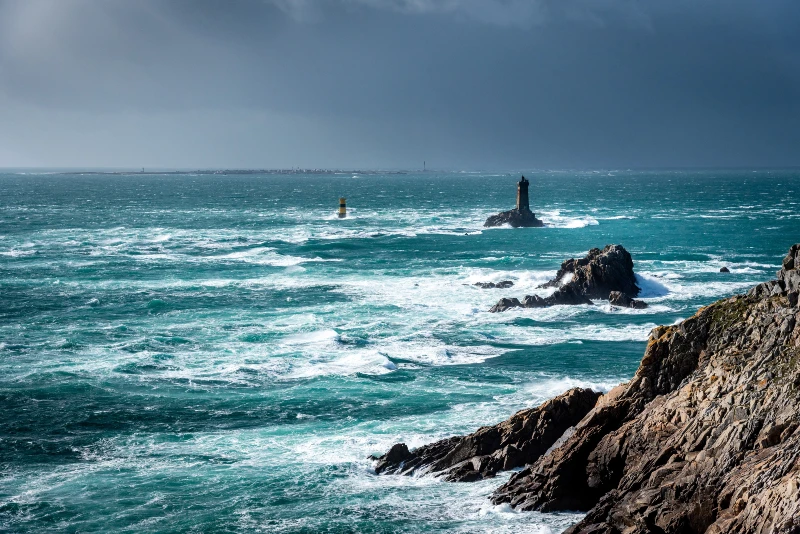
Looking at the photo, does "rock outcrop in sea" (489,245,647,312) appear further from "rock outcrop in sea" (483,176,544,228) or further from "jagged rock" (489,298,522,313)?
"rock outcrop in sea" (483,176,544,228)

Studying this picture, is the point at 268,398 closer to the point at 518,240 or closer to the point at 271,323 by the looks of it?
the point at 271,323

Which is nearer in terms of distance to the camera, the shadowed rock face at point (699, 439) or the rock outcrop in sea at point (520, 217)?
the shadowed rock face at point (699, 439)

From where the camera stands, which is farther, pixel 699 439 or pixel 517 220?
pixel 517 220

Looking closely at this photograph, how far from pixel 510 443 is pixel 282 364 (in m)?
18.4

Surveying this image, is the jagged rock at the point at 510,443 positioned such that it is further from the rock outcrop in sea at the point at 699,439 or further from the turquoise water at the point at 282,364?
the rock outcrop in sea at the point at 699,439

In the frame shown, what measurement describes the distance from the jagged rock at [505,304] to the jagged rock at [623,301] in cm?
593

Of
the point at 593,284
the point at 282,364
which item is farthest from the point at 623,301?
the point at 282,364

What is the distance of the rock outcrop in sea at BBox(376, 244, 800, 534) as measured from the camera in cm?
1914

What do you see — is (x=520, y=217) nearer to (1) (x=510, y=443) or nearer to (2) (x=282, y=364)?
(2) (x=282, y=364)

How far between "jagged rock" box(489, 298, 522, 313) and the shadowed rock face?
103 ft

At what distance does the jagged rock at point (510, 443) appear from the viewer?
26.4 m

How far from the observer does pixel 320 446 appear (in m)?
32.1

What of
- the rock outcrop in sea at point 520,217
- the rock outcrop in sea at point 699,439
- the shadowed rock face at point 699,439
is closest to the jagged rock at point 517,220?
the rock outcrop in sea at point 520,217

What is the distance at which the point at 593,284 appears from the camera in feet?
197
